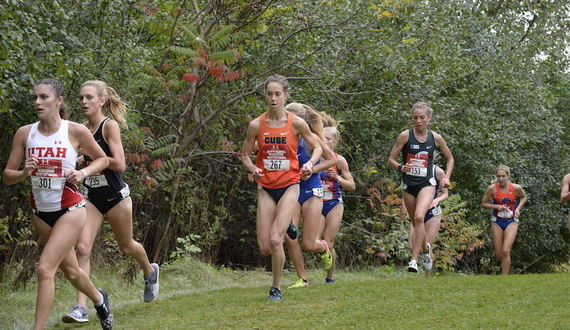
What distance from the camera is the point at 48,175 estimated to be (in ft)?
19.8

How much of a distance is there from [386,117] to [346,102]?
1144mm

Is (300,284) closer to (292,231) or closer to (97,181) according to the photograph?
(292,231)

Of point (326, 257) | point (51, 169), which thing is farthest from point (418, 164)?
point (51, 169)

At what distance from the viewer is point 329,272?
1110cm

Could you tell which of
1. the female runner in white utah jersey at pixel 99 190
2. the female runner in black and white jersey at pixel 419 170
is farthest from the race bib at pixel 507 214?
the female runner in white utah jersey at pixel 99 190

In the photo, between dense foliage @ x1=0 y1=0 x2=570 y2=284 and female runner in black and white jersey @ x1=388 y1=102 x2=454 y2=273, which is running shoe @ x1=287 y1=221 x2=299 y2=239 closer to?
female runner in black and white jersey @ x1=388 y1=102 x2=454 y2=273

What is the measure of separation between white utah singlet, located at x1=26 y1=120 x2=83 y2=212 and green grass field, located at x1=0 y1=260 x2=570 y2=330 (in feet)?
5.27

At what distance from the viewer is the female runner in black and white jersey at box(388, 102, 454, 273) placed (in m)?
10.7

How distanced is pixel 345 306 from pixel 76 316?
268cm

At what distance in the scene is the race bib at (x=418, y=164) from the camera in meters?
10.8

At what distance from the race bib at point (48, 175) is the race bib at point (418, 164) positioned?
5951 millimetres

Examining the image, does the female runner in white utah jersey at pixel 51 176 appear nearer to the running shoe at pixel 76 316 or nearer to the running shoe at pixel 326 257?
the running shoe at pixel 76 316

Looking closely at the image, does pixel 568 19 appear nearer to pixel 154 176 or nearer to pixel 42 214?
pixel 154 176

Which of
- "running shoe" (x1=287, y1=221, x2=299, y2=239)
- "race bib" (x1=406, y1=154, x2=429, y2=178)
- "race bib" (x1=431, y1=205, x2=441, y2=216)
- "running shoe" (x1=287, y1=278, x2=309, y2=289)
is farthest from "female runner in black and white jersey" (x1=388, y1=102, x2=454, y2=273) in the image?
"running shoe" (x1=287, y1=221, x2=299, y2=239)
